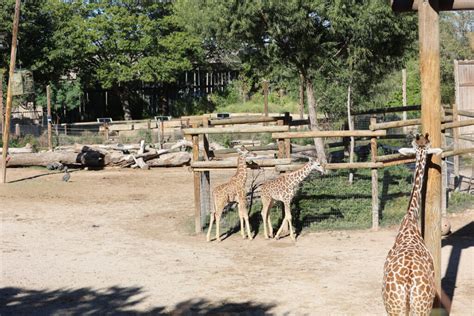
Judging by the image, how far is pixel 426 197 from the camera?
22.5 feet

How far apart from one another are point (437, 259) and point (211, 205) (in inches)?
246

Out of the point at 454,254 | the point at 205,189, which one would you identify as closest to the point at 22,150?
the point at 205,189

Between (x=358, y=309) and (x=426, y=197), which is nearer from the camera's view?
(x=426, y=197)

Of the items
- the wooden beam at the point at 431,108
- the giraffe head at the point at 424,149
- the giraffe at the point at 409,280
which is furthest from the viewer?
the giraffe head at the point at 424,149

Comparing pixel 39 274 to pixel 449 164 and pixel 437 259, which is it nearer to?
pixel 437 259

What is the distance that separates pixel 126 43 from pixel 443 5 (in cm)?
3558

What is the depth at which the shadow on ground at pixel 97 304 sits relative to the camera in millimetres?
7871

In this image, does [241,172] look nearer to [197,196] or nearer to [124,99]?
[197,196]

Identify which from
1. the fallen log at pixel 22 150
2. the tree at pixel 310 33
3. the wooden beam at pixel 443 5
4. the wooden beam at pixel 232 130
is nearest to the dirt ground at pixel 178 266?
the wooden beam at pixel 232 130

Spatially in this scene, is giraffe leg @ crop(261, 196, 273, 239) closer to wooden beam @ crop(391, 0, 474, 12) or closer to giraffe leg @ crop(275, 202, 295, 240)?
giraffe leg @ crop(275, 202, 295, 240)

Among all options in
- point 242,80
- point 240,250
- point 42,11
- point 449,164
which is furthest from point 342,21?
point 242,80

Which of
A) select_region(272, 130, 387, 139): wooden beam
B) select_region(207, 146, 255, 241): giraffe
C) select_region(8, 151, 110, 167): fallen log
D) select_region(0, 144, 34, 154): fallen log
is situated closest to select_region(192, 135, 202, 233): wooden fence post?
select_region(207, 146, 255, 241): giraffe

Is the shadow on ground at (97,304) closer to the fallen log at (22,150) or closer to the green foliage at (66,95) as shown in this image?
the fallen log at (22,150)

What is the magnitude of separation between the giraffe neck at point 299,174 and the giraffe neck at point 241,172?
723 mm
